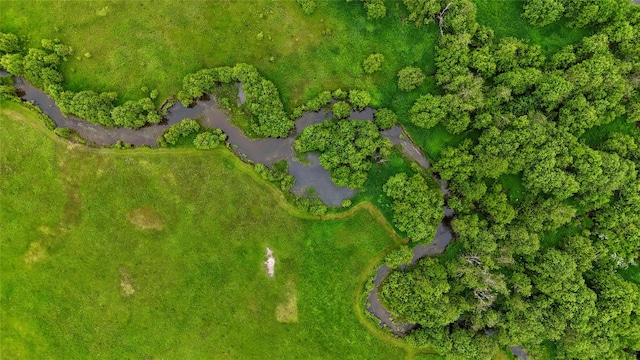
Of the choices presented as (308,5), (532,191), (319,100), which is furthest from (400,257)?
(308,5)

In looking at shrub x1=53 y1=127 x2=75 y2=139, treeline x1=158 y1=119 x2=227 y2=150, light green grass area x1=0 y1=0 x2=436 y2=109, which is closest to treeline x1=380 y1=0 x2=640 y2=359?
light green grass area x1=0 y1=0 x2=436 y2=109

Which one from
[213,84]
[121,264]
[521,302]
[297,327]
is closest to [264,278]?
[297,327]

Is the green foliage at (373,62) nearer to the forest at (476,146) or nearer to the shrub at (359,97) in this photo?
the forest at (476,146)

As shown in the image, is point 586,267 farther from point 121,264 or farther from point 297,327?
point 121,264

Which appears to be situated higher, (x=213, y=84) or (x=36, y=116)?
(x=213, y=84)

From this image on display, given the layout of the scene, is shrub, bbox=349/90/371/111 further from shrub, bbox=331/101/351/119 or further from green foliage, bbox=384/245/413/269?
green foliage, bbox=384/245/413/269

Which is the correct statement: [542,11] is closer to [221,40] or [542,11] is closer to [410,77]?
[410,77]
